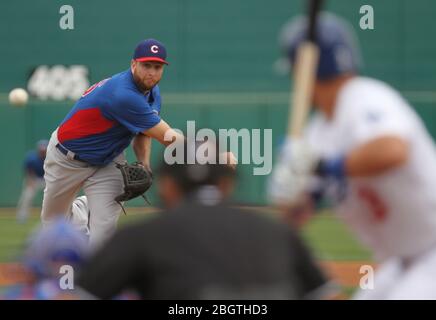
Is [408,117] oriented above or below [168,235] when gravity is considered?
above

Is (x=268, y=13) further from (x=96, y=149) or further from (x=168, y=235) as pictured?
(x=168, y=235)

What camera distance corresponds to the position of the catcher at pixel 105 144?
293 inches

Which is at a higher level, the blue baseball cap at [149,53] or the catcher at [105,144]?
the blue baseball cap at [149,53]

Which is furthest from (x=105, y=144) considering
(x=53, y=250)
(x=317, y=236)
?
(x=317, y=236)

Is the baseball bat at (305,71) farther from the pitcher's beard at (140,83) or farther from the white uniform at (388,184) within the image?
the pitcher's beard at (140,83)

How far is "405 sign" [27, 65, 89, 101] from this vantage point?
1688 centimetres

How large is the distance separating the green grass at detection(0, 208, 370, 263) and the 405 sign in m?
2.41

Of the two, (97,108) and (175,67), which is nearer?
(97,108)

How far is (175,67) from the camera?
1761 cm

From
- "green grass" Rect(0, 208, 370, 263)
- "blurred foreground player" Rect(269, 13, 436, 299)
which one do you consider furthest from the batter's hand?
"green grass" Rect(0, 208, 370, 263)

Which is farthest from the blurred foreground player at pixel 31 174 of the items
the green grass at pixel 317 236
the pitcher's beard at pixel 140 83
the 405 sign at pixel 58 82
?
the pitcher's beard at pixel 140 83

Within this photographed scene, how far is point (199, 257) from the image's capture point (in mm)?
2791
